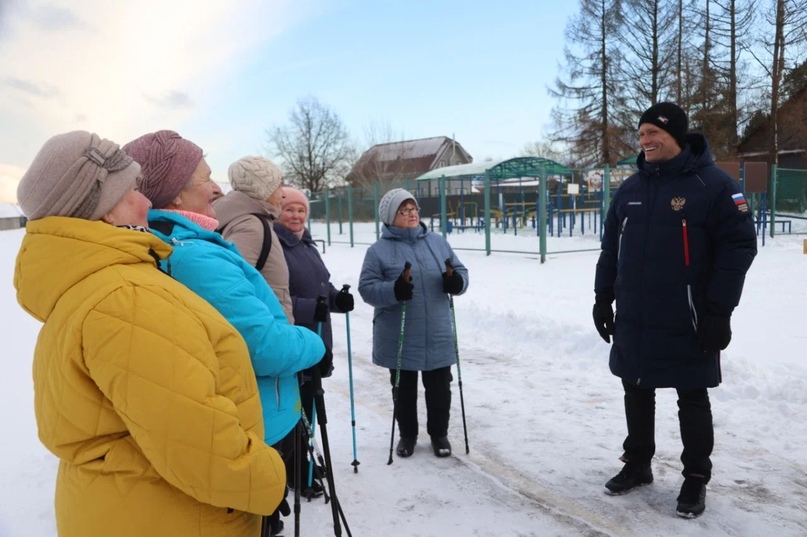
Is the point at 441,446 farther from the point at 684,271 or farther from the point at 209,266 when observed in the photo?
the point at 209,266

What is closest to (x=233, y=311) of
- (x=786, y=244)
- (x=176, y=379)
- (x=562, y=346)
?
(x=176, y=379)

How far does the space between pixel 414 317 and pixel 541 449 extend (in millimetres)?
1298

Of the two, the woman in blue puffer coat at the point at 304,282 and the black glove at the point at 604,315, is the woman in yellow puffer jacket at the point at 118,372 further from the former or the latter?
the black glove at the point at 604,315

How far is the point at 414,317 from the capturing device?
455cm

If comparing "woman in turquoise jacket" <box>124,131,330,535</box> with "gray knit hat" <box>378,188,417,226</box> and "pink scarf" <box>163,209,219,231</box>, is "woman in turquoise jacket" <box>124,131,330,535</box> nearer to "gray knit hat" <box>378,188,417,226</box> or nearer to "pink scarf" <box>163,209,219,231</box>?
"pink scarf" <box>163,209,219,231</box>

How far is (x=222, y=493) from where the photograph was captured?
1.65 meters

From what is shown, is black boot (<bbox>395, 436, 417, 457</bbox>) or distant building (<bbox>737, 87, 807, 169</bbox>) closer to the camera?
black boot (<bbox>395, 436, 417, 457</bbox>)

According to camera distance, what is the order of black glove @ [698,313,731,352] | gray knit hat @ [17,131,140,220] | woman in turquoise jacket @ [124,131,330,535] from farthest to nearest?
black glove @ [698,313,731,352], woman in turquoise jacket @ [124,131,330,535], gray knit hat @ [17,131,140,220]

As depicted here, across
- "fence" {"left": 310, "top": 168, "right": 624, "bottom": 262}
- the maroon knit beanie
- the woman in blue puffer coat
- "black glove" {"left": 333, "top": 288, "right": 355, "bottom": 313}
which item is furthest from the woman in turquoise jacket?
"fence" {"left": 310, "top": 168, "right": 624, "bottom": 262}

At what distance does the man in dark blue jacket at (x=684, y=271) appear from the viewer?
3393 millimetres

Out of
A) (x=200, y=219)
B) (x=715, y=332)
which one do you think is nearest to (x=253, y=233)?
(x=200, y=219)

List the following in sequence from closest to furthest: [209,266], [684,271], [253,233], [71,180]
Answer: [71,180], [209,266], [253,233], [684,271]

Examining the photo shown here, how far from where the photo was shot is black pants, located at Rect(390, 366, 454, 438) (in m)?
4.56

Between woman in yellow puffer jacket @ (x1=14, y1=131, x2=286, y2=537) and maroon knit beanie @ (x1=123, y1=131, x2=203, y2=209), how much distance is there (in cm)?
49
